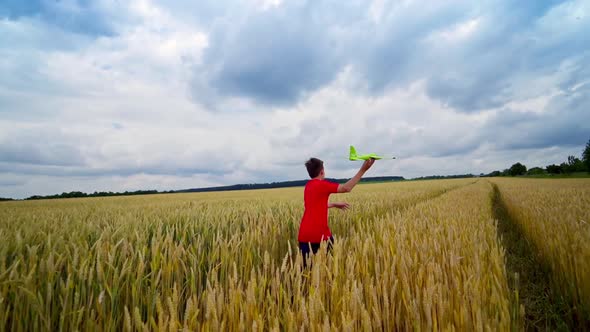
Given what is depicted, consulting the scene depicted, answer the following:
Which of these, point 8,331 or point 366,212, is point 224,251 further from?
point 366,212

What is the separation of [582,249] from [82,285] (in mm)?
4393

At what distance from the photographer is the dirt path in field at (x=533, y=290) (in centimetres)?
287

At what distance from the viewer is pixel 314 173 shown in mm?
3588

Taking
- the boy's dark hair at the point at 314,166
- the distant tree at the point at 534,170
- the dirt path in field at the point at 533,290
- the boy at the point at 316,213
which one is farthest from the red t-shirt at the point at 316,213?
the distant tree at the point at 534,170

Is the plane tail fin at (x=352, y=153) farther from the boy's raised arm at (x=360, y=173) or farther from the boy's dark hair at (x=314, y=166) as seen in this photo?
the boy's dark hair at (x=314, y=166)

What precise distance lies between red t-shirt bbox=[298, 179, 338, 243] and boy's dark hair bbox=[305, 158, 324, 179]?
0.16m

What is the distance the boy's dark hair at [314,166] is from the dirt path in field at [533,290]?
2.16m

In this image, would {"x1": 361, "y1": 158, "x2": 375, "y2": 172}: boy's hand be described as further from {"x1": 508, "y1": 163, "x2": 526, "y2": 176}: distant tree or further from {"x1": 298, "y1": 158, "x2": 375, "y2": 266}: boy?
{"x1": 508, "y1": 163, "x2": 526, "y2": 176}: distant tree

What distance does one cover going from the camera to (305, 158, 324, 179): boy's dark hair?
3549 millimetres

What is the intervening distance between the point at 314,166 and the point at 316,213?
0.60 m

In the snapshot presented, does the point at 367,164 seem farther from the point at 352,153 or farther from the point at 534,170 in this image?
A: the point at 534,170

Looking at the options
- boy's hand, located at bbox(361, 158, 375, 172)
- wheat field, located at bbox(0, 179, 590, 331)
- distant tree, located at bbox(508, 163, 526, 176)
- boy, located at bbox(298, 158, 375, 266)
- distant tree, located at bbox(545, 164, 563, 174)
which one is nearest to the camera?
wheat field, located at bbox(0, 179, 590, 331)

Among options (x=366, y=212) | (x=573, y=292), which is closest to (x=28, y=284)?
(x=573, y=292)

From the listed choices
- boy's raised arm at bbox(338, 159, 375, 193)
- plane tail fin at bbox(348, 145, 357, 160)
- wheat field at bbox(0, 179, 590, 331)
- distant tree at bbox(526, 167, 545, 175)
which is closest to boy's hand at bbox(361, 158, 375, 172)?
boy's raised arm at bbox(338, 159, 375, 193)
